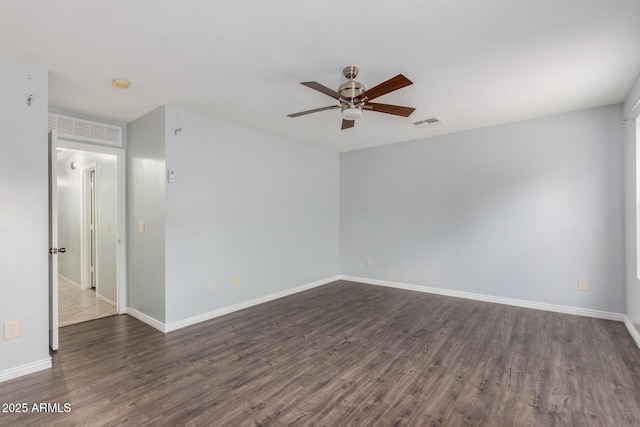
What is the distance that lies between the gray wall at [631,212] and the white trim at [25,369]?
5.16 m

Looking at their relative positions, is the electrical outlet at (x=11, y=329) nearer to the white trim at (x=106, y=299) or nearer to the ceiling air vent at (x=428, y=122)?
the white trim at (x=106, y=299)

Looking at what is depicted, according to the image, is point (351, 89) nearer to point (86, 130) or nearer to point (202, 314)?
point (202, 314)

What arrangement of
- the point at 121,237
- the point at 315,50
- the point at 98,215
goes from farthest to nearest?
the point at 98,215
the point at 121,237
the point at 315,50

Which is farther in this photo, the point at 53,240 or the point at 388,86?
the point at 53,240

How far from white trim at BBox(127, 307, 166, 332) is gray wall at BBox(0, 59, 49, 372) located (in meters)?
0.97

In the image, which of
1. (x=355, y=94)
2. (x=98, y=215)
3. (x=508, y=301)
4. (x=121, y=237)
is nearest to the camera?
(x=355, y=94)

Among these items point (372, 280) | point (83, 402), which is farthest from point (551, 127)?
point (83, 402)

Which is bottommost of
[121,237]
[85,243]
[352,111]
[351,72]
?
[85,243]

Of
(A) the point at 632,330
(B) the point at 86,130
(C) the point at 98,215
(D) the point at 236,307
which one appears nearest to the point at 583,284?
(A) the point at 632,330

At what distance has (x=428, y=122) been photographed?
13.1 feet

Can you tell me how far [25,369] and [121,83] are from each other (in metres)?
2.42

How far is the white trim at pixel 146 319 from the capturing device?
10.9ft

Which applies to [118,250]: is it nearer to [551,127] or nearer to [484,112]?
[484,112]

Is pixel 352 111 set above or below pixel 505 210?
above
